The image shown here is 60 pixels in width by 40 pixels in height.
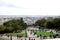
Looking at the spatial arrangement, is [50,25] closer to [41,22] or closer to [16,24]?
[41,22]

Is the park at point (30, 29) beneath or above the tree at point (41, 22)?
beneath

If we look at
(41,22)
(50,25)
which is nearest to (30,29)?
(41,22)

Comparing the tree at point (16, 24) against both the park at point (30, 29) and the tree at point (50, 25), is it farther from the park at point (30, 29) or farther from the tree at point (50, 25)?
the tree at point (50, 25)

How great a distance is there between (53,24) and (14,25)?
91 centimetres

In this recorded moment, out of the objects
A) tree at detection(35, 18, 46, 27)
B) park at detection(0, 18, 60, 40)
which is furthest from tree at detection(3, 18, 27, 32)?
tree at detection(35, 18, 46, 27)

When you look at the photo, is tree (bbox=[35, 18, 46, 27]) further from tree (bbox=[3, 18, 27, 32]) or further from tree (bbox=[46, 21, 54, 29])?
tree (bbox=[3, 18, 27, 32])

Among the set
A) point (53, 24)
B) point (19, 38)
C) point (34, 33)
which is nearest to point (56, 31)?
point (53, 24)

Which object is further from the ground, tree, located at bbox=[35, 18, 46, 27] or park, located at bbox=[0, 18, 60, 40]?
tree, located at bbox=[35, 18, 46, 27]

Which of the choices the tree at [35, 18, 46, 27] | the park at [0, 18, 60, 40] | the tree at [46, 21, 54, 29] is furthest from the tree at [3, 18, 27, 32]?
the tree at [46, 21, 54, 29]

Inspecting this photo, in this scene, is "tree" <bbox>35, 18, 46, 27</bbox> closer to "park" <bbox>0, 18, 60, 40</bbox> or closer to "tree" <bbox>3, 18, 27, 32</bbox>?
"park" <bbox>0, 18, 60, 40</bbox>

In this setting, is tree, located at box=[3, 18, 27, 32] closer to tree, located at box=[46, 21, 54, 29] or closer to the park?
the park

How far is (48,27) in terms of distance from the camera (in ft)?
15.3

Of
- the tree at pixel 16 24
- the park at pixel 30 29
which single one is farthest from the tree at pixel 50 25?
the tree at pixel 16 24

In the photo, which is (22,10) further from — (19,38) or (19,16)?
(19,38)
